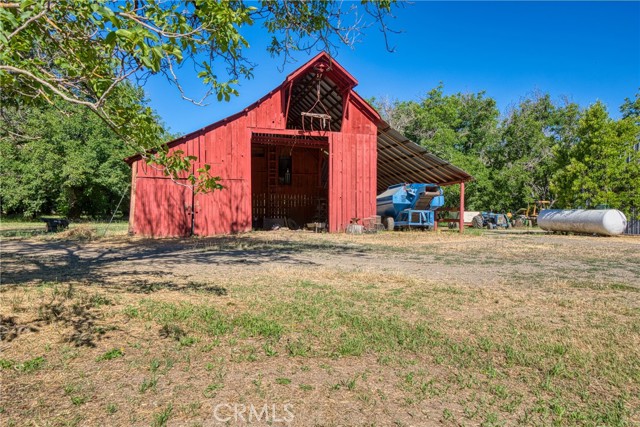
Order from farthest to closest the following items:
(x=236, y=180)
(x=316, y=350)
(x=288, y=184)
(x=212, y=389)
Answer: (x=288, y=184)
(x=236, y=180)
(x=316, y=350)
(x=212, y=389)

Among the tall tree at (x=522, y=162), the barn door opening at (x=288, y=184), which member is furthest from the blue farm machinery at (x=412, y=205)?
the tall tree at (x=522, y=162)

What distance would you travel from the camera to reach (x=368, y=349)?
141 inches

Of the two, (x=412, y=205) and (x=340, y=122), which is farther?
(x=340, y=122)

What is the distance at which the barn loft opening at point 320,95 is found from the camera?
18531 millimetres

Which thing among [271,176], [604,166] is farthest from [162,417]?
[604,166]

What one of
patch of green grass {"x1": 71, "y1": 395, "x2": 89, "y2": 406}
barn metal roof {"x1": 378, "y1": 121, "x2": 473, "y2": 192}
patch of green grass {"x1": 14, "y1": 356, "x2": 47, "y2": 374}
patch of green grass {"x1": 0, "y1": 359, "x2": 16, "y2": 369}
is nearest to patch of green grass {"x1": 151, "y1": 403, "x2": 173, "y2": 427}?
patch of green grass {"x1": 71, "y1": 395, "x2": 89, "y2": 406}

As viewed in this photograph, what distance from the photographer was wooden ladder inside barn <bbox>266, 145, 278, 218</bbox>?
25266mm

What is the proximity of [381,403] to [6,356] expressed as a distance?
2942 millimetres

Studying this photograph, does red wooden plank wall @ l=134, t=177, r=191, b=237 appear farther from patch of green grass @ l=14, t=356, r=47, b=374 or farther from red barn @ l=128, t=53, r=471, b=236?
patch of green grass @ l=14, t=356, r=47, b=374

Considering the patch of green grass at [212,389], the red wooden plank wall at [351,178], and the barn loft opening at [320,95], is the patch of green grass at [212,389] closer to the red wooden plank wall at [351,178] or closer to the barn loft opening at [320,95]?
the barn loft opening at [320,95]

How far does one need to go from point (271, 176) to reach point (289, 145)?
517 cm

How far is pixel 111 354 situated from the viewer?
3.33 meters

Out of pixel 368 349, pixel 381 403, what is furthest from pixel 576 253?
pixel 381 403

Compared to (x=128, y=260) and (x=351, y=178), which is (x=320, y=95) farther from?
(x=128, y=260)
